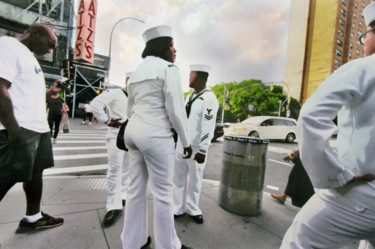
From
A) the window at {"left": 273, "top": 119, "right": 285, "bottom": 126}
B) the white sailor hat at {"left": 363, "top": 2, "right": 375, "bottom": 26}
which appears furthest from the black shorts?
the window at {"left": 273, "top": 119, "right": 285, "bottom": 126}

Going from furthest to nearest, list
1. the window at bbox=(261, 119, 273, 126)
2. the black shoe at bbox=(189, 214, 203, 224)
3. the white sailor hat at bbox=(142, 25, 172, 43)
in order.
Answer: the window at bbox=(261, 119, 273, 126), the black shoe at bbox=(189, 214, 203, 224), the white sailor hat at bbox=(142, 25, 172, 43)

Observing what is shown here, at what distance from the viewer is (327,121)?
0.97m

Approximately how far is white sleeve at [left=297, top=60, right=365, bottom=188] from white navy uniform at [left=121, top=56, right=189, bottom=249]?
Answer: 1019 millimetres

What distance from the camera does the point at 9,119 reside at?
1.65 m

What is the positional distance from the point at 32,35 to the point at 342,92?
2.66m

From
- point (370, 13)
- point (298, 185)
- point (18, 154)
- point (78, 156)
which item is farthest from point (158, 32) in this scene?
point (78, 156)

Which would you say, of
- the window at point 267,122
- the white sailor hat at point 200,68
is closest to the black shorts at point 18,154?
the white sailor hat at point 200,68

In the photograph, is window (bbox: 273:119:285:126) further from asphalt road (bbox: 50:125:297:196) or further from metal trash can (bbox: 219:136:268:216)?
metal trash can (bbox: 219:136:268:216)

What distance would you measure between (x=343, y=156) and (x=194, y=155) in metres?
1.85

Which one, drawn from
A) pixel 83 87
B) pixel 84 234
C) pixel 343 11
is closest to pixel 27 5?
pixel 83 87

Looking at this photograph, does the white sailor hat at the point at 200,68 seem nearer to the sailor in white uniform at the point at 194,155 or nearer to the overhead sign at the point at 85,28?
the sailor in white uniform at the point at 194,155

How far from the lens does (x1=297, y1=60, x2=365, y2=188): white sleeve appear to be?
37.4 inches

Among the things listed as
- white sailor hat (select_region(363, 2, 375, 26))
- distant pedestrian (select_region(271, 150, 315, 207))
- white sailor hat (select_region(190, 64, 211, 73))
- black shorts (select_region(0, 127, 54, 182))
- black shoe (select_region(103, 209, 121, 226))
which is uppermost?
white sailor hat (select_region(190, 64, 211, 73))

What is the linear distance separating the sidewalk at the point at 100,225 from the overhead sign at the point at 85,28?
16.7 metres
